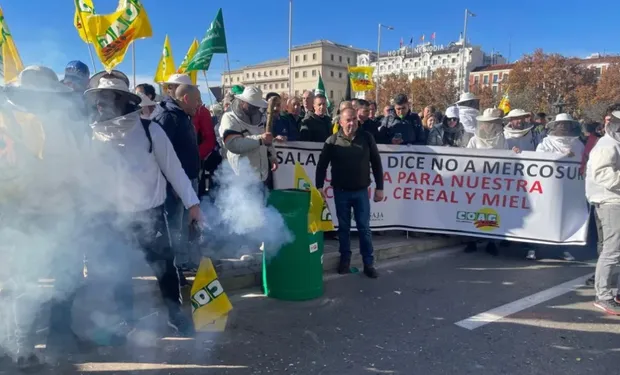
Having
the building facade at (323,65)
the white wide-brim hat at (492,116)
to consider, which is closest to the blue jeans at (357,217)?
the white wide-brim hat at (492,116)

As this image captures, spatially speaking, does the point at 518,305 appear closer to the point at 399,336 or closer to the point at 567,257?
the point at 399,336

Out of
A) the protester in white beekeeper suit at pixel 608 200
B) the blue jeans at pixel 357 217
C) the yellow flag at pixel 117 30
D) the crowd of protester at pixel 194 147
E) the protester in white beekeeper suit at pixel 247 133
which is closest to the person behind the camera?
the crowd of protester at pixel 194 147

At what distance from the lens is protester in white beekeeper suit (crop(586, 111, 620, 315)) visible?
4.35 meters

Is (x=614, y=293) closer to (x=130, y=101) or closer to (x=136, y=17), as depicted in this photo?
(x=130, y=101)

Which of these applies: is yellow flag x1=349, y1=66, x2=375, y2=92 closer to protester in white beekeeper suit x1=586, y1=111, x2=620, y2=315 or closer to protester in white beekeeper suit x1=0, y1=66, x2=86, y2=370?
protester in white beekeeper suit x1=586, y1=111, x2=620, y2=315

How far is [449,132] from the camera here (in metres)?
7.37

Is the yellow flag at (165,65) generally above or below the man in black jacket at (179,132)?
above

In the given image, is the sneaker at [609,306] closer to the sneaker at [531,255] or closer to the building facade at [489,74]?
the sneaker at [531,255]

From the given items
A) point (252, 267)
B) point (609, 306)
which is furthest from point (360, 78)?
point (609, 306)

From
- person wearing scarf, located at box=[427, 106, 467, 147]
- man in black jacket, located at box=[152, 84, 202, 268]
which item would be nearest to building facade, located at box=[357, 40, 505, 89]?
person wearing scarf, located at box=[427, 106, 467, 147]

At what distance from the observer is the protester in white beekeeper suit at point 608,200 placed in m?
4.35

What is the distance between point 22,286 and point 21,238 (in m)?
0.33

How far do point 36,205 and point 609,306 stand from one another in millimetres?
4739

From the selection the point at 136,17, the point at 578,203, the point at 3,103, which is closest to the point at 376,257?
the point at 578,203
